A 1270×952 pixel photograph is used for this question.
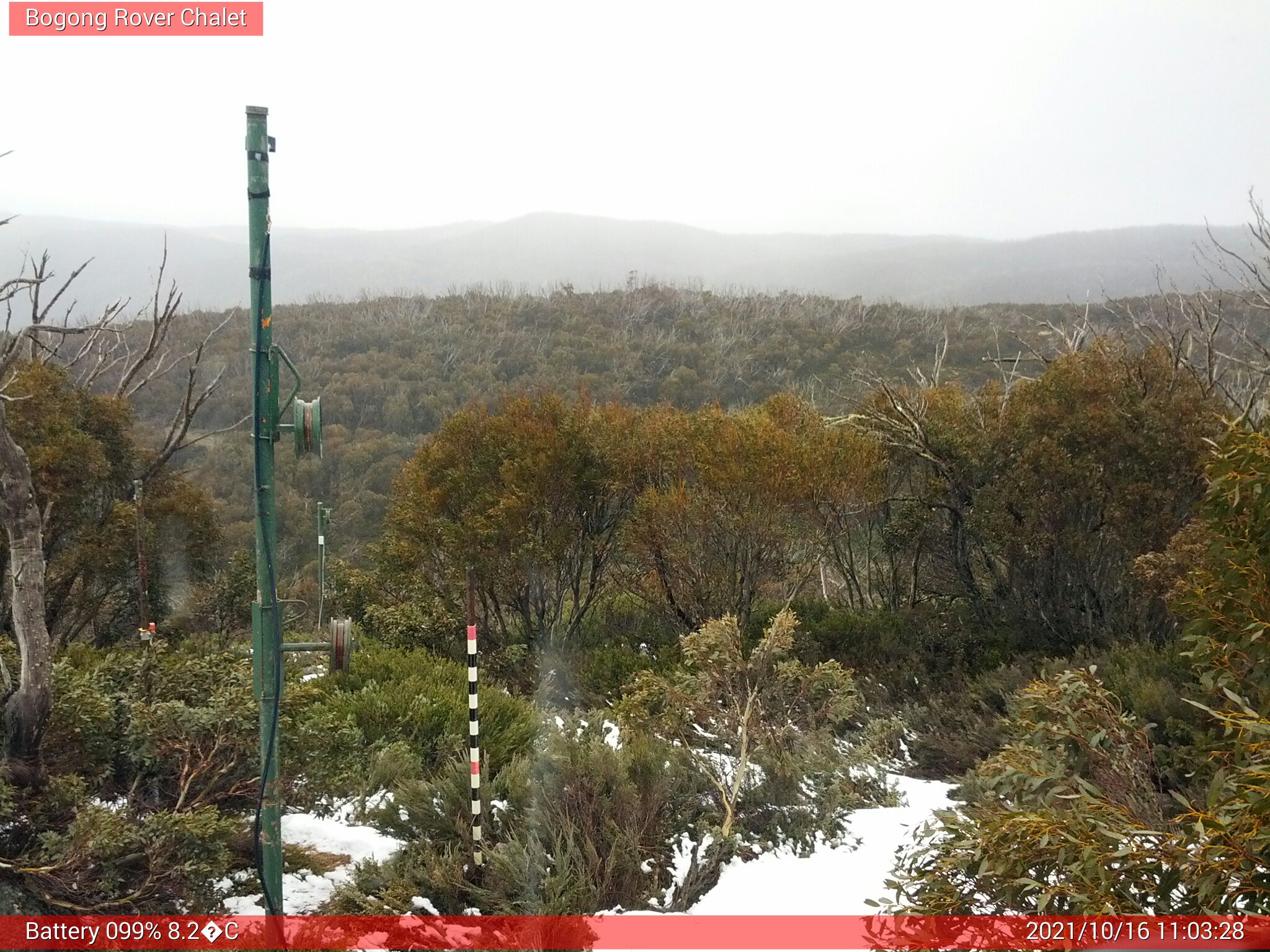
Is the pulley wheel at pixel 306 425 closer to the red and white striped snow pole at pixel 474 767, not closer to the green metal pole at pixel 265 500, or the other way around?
the green metal pole at pixel 265 500

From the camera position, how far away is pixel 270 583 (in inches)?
144

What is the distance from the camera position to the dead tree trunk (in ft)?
13.5

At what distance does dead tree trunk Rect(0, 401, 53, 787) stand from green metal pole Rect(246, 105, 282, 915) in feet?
4.47

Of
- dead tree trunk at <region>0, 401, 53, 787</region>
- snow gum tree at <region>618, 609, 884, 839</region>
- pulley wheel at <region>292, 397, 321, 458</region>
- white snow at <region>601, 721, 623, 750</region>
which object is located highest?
pulley wheel at <region>292, 397, 321, 458</region>

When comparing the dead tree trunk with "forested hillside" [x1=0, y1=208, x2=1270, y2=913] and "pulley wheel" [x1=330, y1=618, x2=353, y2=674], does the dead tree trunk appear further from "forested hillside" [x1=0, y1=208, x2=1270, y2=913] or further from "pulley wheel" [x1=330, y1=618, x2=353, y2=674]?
"pulley wheel" [x1=330, y1=618, x2=353, y2=674]

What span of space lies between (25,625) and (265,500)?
63.3 inches

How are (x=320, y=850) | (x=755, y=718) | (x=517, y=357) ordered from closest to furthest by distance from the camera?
1. (x=320, y=850)
2. (x=755, y=718)
3. (x=517, y=357)

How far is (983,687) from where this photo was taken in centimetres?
778

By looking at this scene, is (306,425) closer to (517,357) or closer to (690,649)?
(690,649)

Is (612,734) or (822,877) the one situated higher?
(822,877)

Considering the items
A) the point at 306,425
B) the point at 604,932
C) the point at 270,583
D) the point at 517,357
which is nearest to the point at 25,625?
the point at 270,583

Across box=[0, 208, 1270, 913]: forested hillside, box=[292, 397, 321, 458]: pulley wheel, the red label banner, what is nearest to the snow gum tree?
box=[0, 208, 1270, 913]: forested hillside

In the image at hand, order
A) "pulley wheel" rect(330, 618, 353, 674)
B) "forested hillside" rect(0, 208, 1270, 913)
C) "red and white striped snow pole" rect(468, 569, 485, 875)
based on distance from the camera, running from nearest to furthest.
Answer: "forested hillside" rect(0, 208, 1270, 913), "pulley wheel" rect(330, 618, 353, 674), "red and white striped snow pole" rect(468, 569, 485, 875)

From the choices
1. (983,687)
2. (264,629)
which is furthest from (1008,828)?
(983,687)
